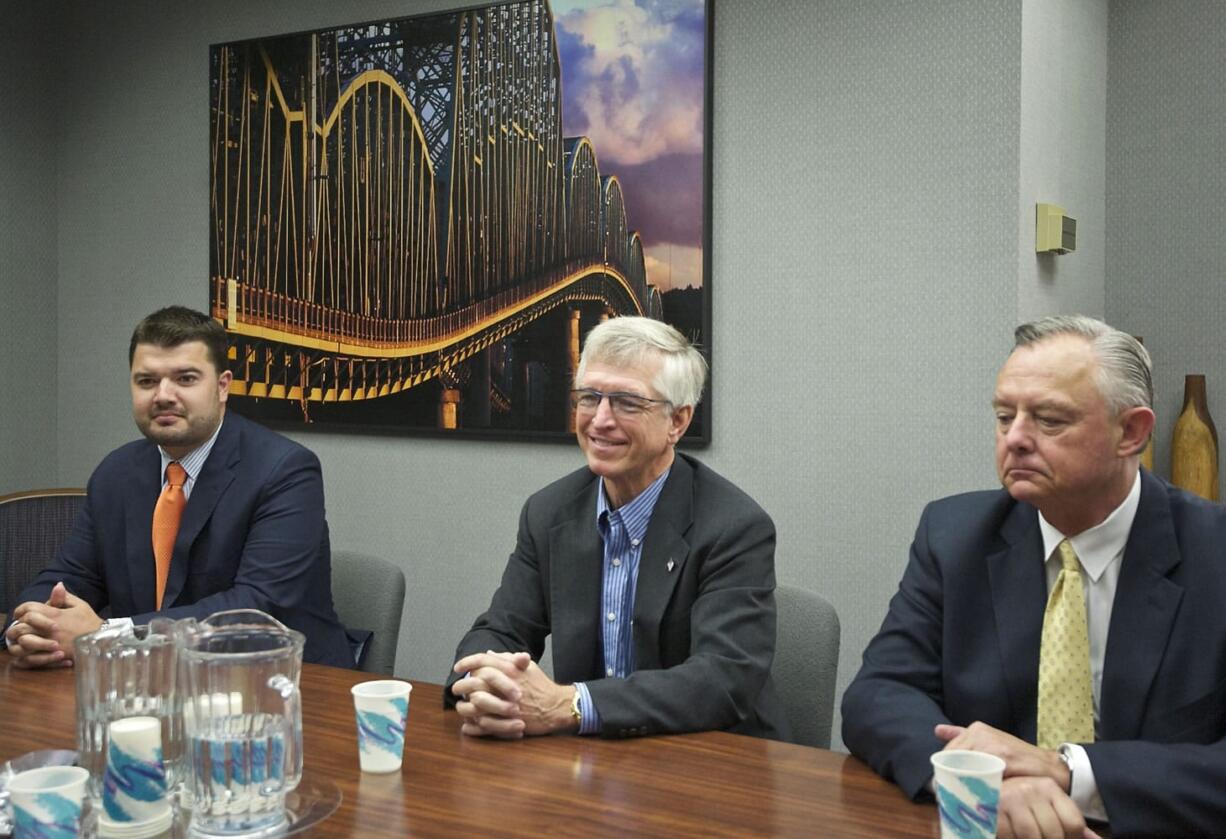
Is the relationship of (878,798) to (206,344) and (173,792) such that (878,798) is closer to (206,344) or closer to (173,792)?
(173,792)

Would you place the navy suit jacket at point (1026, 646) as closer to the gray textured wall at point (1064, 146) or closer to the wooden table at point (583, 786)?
the wooden table at point (583, 786)

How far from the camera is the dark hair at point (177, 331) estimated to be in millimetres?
2850

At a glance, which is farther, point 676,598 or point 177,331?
point 177,331

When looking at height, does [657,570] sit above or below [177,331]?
below

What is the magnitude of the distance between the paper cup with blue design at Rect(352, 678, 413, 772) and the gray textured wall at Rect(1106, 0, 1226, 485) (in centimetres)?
260

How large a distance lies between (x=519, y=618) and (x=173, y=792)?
35.1 inches

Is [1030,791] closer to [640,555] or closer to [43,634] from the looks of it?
[640,555]

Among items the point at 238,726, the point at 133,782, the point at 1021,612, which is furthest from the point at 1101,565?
the point at 133,782

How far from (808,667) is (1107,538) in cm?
69

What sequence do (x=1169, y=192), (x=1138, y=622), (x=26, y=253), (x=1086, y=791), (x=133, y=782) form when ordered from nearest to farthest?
(x=133, y=782), (x=1086, y=791), (x=1138, y=622), (x=1169, y=192), (x=26, y=253)

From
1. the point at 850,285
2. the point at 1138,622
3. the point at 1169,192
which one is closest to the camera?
the point at 1138,622

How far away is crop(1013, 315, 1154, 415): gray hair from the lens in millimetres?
1768

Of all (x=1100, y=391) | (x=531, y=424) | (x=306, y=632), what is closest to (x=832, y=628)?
(x=1100, y=391)

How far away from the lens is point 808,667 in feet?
7.52
